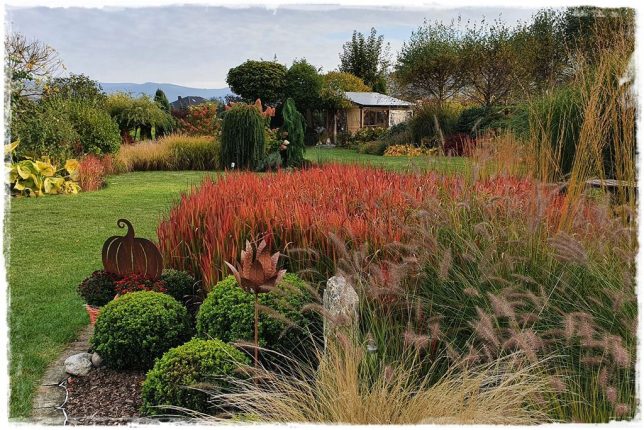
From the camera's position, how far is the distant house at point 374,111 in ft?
113

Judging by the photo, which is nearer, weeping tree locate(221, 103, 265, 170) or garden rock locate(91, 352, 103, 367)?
garden rock locate(91, 352, 103, 367)

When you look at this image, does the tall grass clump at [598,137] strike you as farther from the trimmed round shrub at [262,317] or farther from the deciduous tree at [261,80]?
the deciduous tree at [261,80]

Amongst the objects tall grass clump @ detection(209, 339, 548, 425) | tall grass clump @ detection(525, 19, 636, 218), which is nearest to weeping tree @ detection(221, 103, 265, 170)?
tall grass clump @ detection(525, 19, 636, 218)

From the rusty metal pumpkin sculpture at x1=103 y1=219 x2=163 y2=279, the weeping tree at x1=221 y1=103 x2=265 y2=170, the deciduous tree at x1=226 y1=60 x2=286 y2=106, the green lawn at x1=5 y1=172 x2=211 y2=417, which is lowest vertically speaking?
the green lawn at x1=5 y1=172 x2=211 y2=417

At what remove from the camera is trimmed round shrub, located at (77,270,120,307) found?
4.68 meters

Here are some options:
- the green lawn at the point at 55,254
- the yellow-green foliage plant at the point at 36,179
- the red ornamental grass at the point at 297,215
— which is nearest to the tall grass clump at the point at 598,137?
the red ornamental grass at the point at 297,215

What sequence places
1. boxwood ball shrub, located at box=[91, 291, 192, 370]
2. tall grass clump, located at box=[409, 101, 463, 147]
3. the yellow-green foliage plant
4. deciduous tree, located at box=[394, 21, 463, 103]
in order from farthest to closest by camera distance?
deciduous tree, located at box=[394, 21, 463, 103]
tall grass clump, located at box=[409, 101, 463, 147]
the yellow-green foliage plant
boxwood ball shrub, located at box=[91, 291, 192, 370]

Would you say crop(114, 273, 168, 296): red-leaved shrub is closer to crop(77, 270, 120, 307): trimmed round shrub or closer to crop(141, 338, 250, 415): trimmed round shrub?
crop(77, 270, 120, 307): trimmed round shrub

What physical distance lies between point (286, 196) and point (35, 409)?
2.66 m

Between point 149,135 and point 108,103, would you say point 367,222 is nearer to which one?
point 108,103

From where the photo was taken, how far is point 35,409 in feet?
11.5

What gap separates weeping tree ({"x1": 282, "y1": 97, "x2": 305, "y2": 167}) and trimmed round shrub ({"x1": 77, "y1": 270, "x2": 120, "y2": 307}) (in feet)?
37.7

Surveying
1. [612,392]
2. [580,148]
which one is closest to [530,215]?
[580,148]

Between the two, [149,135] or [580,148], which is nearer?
[580,148]
